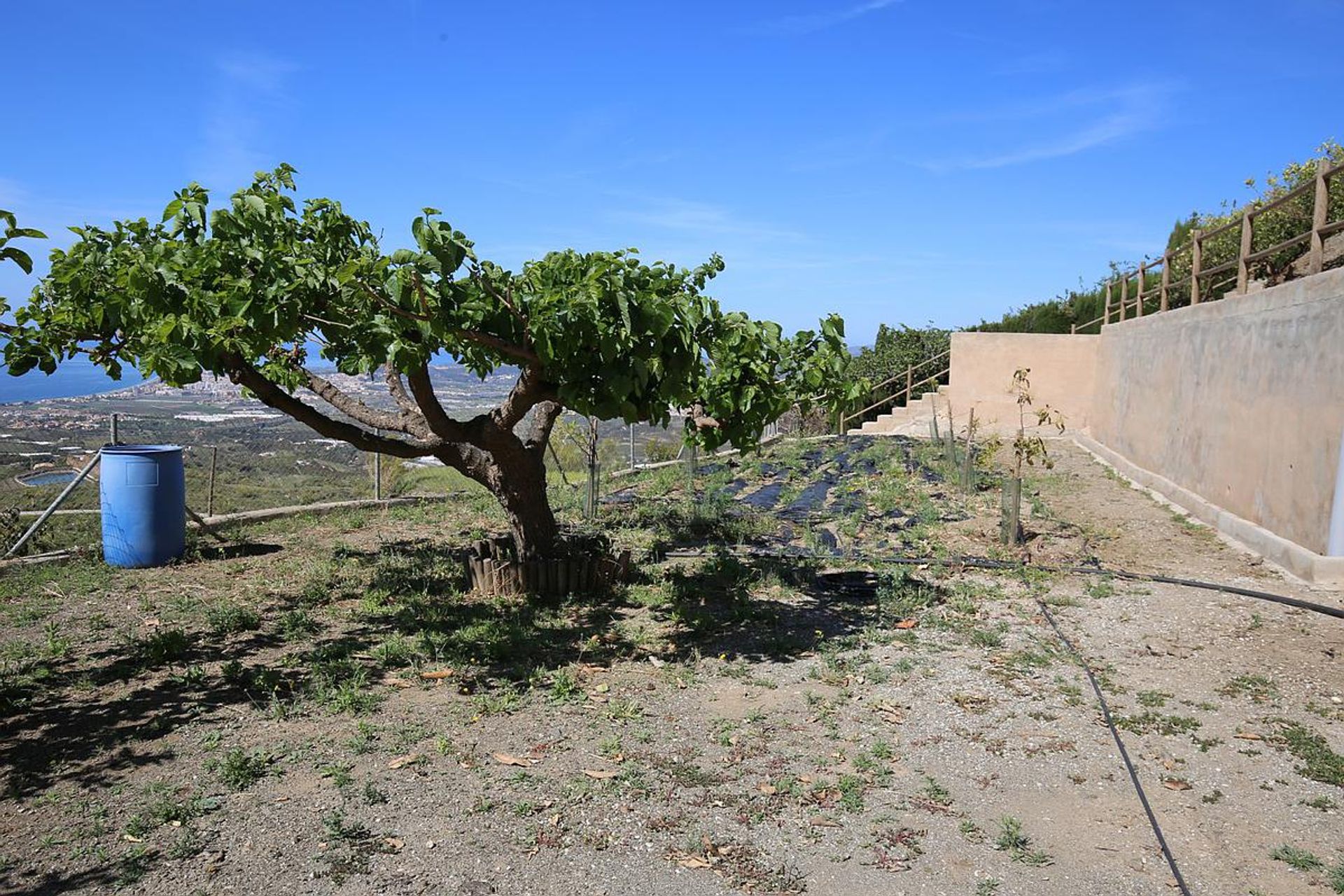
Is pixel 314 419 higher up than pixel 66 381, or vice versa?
pixel 66 381

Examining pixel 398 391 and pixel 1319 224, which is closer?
pixel 398 391

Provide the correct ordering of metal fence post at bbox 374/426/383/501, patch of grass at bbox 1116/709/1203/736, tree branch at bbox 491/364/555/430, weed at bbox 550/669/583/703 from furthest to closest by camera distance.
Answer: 1. metal fence post at bbox 374/426/383/501
2. tree branch at bbox 491/364/555/430
3. weed at bbox 550/669/583/703
4. patch of grass at bbox 1116/709/1203/736

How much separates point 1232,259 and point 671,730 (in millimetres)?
15548

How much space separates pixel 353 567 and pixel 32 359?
3.17 m

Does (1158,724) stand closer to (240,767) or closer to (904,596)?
(904,596)

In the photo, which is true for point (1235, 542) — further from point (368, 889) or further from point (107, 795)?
point (107, 795)

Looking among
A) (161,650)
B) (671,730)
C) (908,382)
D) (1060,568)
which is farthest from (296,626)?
(908,382)

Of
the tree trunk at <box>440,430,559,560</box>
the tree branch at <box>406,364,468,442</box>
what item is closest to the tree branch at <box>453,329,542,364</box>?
the tree branch at <box>406,364,468,442</box>

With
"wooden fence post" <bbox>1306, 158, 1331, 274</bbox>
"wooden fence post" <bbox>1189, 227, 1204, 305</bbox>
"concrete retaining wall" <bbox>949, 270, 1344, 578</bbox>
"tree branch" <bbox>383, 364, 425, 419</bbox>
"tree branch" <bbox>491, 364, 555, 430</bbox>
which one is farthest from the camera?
"wooden fence post" <bbox>1189, 227, 1204, 305</bbox>

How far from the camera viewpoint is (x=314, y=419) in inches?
281

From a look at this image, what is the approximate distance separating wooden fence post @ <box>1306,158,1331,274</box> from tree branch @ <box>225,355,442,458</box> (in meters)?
8.50

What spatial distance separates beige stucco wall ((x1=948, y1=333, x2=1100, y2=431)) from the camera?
1902 cm

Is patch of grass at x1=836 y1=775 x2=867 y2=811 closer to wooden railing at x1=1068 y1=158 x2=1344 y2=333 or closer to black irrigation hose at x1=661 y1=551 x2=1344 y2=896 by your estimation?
black irrigation hose at x1=661 y1=551 x2=1344 y2=896

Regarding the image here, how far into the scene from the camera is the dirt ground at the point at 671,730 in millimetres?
3688
